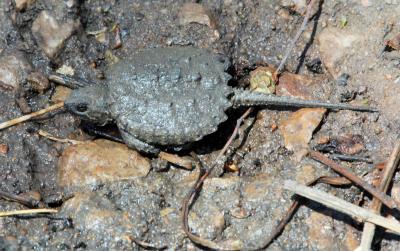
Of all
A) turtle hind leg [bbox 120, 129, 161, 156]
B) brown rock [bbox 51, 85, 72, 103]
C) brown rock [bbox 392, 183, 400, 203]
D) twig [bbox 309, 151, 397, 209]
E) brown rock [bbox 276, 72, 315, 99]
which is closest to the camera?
twig [bbox 309, 151, 397, 209]

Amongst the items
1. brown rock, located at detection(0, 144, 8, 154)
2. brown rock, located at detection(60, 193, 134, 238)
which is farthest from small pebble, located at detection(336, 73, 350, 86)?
brown rock, located at detection(0, 144, 8, 154)

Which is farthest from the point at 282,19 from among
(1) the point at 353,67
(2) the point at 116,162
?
(2) the point at 116,162

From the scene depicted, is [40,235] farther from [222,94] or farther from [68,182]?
[222,94]

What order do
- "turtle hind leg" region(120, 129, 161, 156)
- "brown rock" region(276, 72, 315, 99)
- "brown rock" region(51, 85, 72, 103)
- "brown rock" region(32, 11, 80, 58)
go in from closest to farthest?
"turtle hind leg" region(120, 129, 161, 156) < "brown rock" region(276, 72, 315, 99) < "brown rock" region(51, 85, 72, 103) < "brown rock" region(32, 11, 80, 58)

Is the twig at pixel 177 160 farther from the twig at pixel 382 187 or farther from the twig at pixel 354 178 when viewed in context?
the twig at pixel 382 187

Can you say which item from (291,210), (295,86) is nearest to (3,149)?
(291,210)

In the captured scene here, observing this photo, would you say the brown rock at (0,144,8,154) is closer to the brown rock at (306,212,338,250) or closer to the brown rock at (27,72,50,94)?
the brown rock at (27,72,50,94)

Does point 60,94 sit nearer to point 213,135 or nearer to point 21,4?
point 21,4
